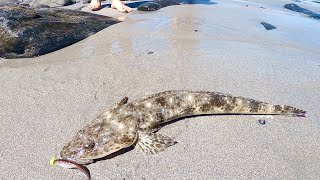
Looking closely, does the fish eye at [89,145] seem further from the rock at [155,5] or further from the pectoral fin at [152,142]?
the rock at [155,5]

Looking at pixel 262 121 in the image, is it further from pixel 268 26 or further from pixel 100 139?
pixel 268 26

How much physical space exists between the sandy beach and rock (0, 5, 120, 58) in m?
0.25

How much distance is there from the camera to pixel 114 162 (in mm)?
3635

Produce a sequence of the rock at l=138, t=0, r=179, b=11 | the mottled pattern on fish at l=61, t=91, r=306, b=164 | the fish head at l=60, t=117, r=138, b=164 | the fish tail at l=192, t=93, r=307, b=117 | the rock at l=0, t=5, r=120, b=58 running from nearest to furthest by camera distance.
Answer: the fish head at l=60, t=117, r=138, b=164 → the mottled pattern on fish at l=61, t=91, r=306, b=164 → the fish tail at l=192, t=93, r=307, b=117 → the rock at l=0, t=5, r=120, b=58 → the rock at l=138, t=0, r=179, b=11

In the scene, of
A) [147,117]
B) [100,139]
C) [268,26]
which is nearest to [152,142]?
[147,117]

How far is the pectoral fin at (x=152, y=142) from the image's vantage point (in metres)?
3.78

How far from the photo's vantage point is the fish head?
3.60m

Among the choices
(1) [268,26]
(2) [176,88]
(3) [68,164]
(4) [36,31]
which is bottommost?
(3) [68,164]

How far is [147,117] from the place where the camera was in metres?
4.25

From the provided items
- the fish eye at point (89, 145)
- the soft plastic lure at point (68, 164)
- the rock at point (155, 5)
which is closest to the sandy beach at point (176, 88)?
the soft plastic lure at point (68, 164)

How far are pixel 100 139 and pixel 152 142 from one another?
0.59 metres

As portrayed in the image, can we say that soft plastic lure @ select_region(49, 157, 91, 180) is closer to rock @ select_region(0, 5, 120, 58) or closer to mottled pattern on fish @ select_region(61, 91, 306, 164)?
mottled pattern on fish @ select_region(61, 91, 306, 164)

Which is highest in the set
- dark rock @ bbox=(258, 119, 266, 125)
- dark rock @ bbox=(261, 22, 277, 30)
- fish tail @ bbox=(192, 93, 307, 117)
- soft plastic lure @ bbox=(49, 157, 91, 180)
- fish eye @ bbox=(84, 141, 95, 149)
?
dark rock @ bbox=(261, 22, 277, 30)

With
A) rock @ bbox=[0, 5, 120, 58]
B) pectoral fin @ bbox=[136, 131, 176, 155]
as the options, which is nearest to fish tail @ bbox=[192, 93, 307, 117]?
pectoral fin @ bbox=[136, 131, 176, 155]
